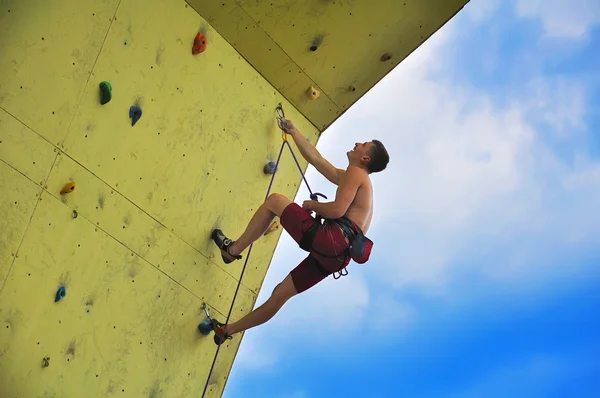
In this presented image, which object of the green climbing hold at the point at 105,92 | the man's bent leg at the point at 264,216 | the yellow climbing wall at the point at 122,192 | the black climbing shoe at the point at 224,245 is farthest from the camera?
the black climbing shoe at the point at 224,245

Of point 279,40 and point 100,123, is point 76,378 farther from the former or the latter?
point 279,40

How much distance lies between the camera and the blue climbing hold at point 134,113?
273 cm

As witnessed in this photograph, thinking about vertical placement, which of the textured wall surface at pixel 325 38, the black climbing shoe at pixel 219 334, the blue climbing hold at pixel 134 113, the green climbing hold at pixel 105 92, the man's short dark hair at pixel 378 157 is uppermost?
the textured wall surface at pixel 325 38

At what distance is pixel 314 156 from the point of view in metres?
3.18

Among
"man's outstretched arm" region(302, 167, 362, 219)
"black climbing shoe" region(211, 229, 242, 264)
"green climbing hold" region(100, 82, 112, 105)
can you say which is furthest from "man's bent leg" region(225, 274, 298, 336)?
"green climbing hold" region(100, 82, 112, 105)

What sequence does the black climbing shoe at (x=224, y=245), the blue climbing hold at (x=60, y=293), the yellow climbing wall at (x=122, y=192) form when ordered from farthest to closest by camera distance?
the black climbing shoe at (x=224, y=245) < the blue climbing hold at (x=60, y=293) < the yellow climbing wall at (x=122, y=192)

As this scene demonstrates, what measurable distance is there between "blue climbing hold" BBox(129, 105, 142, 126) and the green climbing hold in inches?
5.4

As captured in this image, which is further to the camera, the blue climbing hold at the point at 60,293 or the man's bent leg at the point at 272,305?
the man's bent leg at the point at 272,305

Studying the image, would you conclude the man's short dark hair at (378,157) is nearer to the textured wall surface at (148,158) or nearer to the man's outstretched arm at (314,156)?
the man's outstretched arm at (314,156)

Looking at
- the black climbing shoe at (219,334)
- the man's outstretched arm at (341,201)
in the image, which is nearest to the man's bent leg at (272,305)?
the black climbing shoe at (219,334)

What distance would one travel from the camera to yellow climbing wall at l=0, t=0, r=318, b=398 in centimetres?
237

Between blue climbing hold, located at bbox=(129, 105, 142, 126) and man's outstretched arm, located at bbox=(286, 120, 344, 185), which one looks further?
man's outstretched arm, located at bbox=(286, 120, 344, 185)

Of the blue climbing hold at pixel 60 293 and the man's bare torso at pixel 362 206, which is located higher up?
the man's bare torso at pixel 362 206

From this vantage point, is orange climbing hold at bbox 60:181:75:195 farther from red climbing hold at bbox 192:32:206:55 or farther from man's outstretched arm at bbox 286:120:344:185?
man's outstretched arm at bbox 286:120:344:185
